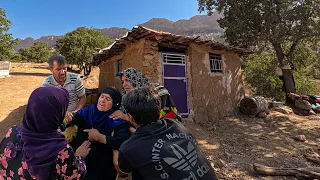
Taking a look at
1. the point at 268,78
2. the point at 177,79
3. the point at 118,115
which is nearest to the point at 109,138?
the point at 118,115

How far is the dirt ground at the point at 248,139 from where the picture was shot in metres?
4.24

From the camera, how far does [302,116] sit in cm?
904

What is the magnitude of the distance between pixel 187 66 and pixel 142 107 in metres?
5.97

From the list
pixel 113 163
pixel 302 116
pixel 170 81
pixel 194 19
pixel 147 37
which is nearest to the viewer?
pixel 113 163

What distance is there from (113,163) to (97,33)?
21608mm

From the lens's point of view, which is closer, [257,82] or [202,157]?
[202,157]

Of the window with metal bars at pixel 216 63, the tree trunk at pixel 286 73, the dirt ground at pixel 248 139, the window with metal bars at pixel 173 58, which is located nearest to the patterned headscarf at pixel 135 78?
the dirt ground at pixel 248 139

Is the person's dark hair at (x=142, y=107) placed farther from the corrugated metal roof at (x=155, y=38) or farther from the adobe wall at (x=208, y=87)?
the adobe wall at (x=208, y=87)

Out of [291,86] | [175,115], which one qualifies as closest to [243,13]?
[291,86]

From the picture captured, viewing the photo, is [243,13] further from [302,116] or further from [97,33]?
[97,33]

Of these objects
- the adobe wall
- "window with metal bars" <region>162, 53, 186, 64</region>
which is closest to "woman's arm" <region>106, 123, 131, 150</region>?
"window with metal bars" <region>162, 53, 186, 64</region>

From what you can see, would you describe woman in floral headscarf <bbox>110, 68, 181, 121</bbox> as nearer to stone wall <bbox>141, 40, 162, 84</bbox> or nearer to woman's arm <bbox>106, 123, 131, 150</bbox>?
woman's arm <bbox>106, 123, 131, 150</bbox>

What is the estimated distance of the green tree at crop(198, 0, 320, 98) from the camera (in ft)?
29.3

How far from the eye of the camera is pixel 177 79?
6.93 m
